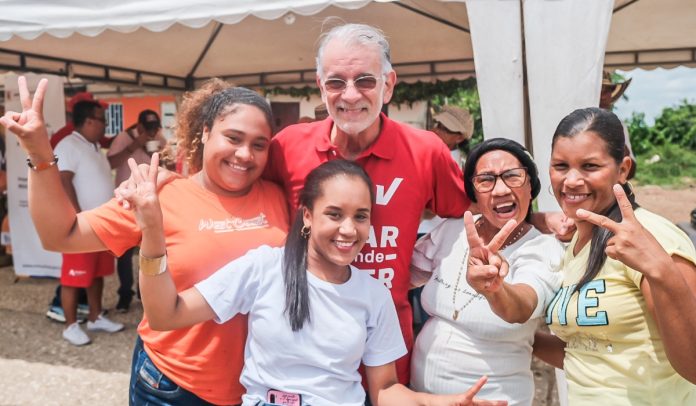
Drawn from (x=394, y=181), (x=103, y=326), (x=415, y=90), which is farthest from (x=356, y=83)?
(x=415, y=90)

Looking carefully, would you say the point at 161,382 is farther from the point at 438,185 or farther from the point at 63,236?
the point at 438,185

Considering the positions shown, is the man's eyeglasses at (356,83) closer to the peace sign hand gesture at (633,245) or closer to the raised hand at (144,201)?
the raised hand at (144,201)

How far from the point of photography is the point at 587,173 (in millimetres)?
1569

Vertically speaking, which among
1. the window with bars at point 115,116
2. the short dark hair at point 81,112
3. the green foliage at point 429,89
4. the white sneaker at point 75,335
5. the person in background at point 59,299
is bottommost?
the white sneaker at point 75,335

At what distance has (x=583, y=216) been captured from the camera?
139 cm

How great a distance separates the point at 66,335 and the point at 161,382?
340 cm

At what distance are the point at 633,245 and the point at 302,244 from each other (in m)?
0.94

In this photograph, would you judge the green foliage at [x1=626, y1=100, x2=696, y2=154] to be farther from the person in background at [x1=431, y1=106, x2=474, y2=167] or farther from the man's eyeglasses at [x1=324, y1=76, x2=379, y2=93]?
the man's eyeglasses at [x1=324, y1=76, x2=379, y2=93]

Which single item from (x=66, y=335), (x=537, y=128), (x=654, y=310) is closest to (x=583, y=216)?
(x=654, y=310)

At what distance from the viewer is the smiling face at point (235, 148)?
1.79 metres

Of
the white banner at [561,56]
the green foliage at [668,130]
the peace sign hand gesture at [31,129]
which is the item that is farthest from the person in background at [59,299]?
the green foliage at [668,130]

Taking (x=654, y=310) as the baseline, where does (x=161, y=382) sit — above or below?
below

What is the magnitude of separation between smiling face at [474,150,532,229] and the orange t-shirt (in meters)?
0.70

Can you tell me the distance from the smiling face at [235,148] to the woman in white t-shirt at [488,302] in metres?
0.71
